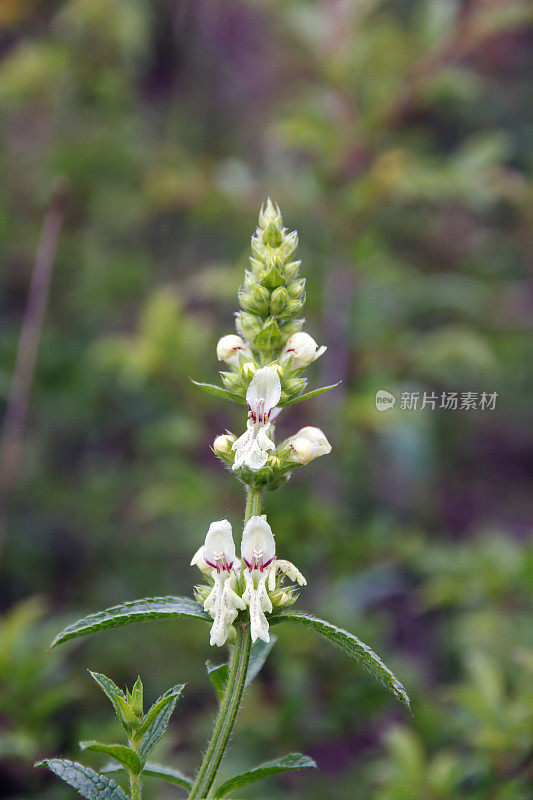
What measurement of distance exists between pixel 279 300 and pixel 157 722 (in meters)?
0.64

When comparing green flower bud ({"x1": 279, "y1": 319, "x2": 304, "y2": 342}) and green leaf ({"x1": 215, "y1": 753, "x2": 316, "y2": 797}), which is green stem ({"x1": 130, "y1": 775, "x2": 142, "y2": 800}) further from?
green flower bud ({"x1": 279, "y1": 319, "x2": 304, "y2": 342})

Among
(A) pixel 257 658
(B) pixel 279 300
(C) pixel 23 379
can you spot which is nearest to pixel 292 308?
(B) pixel 279 300

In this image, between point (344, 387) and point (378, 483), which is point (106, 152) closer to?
point (344, 387)

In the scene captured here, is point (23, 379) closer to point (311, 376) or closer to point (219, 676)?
point (311, 376)

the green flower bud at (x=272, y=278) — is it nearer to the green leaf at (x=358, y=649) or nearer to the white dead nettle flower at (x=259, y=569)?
the white dead nettle flower at (x=259, y=569)

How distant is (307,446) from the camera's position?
102 centimetres

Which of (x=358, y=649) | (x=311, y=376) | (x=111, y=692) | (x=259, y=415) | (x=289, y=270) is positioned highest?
(x=311, y=376)

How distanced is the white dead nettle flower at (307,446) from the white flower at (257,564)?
0.12 meters

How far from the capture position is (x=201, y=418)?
263 centimetres

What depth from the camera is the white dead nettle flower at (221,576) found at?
2.94 ft

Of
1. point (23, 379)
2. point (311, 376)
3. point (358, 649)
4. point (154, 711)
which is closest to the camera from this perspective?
point (358, 649)

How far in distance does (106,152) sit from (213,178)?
0.59m

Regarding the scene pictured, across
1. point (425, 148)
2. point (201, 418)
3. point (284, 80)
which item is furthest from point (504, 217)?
point (201, 418)

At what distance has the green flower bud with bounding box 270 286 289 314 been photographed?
39.6 inches
